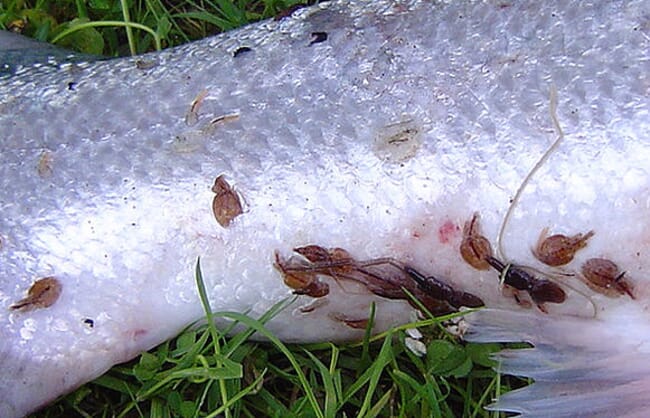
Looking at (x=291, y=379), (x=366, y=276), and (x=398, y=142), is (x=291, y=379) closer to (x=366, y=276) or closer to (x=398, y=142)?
(x=366, y=276)

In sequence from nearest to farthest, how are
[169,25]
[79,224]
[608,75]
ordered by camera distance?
[608,75], [79,224], [169,25]

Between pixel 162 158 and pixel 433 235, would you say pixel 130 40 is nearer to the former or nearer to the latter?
pixel 162 158

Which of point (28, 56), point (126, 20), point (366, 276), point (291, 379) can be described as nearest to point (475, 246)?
point (366, 276)

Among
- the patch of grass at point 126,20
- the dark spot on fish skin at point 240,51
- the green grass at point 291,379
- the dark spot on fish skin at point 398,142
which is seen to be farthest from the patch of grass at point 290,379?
the patch of grass at point 126,20

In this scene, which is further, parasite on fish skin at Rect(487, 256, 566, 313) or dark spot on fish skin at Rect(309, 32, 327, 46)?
dark spot on fish skin at Rect(309, 32, 327, 46)

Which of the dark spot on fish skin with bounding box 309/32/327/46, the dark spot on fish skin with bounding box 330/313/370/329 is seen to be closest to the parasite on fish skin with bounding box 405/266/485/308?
the dark spot on fish skin with bounding box 330/313/370/329

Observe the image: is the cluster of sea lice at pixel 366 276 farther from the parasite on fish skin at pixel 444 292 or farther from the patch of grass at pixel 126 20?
the patch of grass at pixel 126 20

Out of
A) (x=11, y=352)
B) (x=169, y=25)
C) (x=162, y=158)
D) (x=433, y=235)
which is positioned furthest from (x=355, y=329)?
(x=169, y=25)

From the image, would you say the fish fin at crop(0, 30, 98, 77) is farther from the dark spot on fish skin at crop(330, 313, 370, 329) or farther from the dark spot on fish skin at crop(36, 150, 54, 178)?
the dark spot on fish skin at crop(330, 313, 370, 329)
